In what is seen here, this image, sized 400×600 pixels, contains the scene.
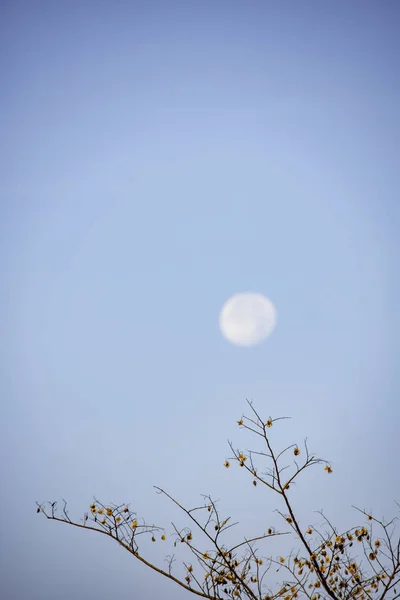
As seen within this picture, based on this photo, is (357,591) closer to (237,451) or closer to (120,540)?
(237,451)

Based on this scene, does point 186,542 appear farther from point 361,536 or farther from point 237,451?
point 361,536

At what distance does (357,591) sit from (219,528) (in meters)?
2.65

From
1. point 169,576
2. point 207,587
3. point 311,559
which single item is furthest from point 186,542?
point 311,559

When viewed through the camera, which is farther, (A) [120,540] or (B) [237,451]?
(B) [237,451]

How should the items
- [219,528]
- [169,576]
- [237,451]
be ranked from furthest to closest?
[237,451] < [219,528] < [169,576]

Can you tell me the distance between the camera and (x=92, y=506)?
17.9ft

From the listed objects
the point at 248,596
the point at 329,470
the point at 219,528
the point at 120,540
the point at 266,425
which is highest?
the point at 266,425

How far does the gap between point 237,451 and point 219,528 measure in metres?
1.14

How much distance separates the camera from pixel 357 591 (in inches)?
221

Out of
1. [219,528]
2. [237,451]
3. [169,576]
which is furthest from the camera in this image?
[237,451]

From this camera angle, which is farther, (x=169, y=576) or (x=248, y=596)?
(x=248, y=596)

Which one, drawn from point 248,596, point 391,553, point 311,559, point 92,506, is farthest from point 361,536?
point 92,506

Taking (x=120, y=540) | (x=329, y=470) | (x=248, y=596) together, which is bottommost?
(x=248, y=596)

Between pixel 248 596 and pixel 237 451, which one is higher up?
pixel 237 451
